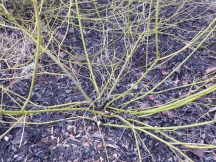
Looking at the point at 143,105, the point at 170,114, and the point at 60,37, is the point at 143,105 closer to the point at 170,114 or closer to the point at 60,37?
the point at 170,114

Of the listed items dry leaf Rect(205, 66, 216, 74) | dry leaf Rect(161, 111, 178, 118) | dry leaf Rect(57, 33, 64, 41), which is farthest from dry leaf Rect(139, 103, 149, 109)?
dry leaf Rect(57, 33, 64, 41)

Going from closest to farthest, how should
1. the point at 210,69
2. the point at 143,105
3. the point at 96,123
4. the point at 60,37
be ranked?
the point at 96,123 < the point at 143,105 < the point at 210,69 < the point at 60,37

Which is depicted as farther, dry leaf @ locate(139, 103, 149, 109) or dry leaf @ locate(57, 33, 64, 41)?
dry leaf @ locate(57, 33, 64, 41)

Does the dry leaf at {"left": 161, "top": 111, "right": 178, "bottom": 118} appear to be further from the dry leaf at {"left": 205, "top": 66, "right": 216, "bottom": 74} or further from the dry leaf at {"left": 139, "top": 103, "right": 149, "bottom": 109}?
the dry leaf at {"left": 205, "top": 66, "right": 216, "bottom": 74}

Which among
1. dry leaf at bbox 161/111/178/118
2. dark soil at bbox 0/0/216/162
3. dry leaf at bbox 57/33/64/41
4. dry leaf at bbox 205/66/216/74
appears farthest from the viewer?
dry leaf at bbox 57/33/64/41

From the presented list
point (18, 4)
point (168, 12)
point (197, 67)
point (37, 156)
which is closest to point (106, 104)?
point (37, 156)

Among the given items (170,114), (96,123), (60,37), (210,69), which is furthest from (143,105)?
(60,37)

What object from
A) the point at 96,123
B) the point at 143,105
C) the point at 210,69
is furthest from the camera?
the point at 210,69

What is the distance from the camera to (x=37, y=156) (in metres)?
1.71

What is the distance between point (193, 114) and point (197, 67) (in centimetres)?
47

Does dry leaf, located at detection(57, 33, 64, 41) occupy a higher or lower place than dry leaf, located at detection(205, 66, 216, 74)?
higher

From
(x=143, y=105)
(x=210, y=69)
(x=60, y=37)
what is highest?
(x=60, y=37)

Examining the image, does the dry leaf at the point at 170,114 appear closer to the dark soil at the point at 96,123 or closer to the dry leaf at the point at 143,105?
the dark soil at the point at 96,123

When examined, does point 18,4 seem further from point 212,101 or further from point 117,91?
point 212,101
